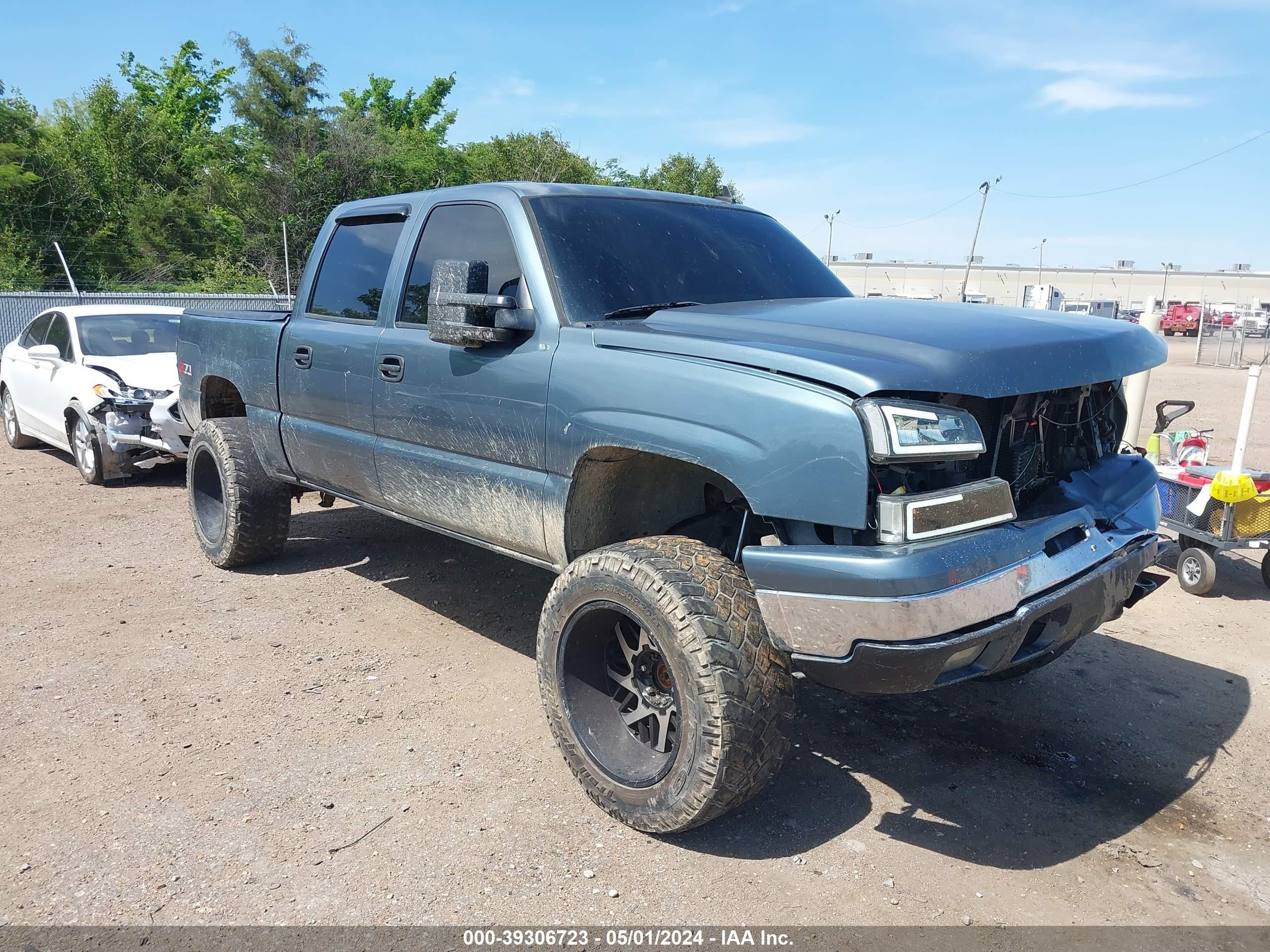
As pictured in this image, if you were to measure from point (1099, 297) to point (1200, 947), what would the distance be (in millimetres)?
79215

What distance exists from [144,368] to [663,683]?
731cm

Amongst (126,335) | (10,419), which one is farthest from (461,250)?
(10,419)

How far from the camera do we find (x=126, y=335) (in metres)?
9.24

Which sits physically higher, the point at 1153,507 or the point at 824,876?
the point at 1153,507

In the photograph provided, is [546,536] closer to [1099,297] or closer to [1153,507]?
[1153,507]

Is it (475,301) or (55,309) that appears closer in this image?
(475,301)

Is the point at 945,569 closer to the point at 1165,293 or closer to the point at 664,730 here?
the point at 664,730

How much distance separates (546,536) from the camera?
3566 mm

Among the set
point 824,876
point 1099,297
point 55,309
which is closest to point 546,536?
point 824,876

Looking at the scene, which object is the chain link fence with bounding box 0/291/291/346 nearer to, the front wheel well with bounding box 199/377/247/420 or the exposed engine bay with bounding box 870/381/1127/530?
the front wheel well with bounding box 199/377/247/420

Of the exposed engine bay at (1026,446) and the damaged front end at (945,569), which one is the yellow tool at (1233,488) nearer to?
the exposed engine bay at (1026,446)

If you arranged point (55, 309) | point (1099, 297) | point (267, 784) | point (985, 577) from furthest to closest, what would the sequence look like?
point (1099, 297), point (55, 309), point (267, 784), point (985, 577)

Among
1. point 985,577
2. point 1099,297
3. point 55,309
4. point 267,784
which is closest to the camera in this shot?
point 985,577

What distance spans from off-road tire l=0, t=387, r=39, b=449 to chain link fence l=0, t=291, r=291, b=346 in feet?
13.5
